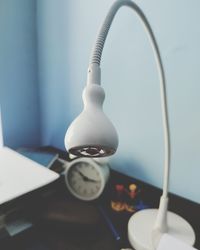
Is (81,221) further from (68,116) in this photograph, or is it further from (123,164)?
(68,116)

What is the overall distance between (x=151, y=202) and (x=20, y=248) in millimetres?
410

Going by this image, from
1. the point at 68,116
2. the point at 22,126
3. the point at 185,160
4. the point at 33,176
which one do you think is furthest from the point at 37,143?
the point at 185,160

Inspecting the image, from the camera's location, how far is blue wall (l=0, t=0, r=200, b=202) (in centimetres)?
68

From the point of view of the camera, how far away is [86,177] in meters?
0.78

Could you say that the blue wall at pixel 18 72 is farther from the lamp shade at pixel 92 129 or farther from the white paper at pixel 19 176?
the lamp shade at pixel 92 129

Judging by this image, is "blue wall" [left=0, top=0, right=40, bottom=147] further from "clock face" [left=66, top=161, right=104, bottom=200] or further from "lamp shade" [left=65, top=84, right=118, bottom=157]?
"lamp shade" [left=65, top=84, right=118, bottom=157]

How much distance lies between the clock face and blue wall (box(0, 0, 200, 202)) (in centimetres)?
13

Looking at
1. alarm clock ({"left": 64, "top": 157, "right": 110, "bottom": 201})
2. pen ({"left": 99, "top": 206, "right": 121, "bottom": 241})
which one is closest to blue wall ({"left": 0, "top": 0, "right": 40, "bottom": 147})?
alarm clock ({"left": 64, "top": 157, "right": 110, "bottom": 201})

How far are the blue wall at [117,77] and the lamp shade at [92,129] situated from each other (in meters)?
0.39

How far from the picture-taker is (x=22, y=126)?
106cm

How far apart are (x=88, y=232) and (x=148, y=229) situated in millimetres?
161

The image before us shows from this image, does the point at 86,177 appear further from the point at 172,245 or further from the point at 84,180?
the point at 172,245

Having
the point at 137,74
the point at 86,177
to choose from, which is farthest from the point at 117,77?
the point at 86,177

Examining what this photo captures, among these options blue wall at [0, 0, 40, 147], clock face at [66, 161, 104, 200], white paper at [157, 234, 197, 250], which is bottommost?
clock face at [66, 161, 104, 200]
